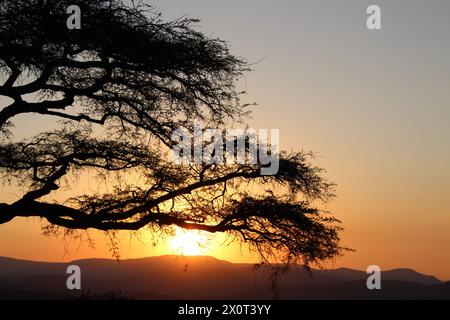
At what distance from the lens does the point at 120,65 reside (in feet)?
46.0

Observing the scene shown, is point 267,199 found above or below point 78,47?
below

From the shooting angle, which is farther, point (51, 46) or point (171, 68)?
point (171, 68)

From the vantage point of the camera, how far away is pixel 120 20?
13.4 meters

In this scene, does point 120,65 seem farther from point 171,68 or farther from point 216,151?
point 216,151
